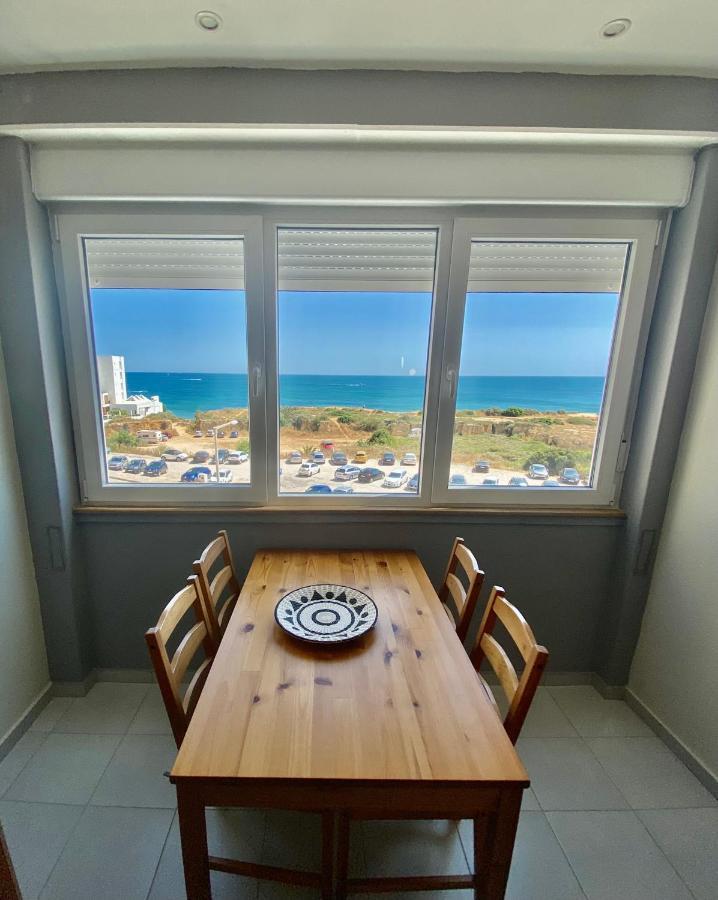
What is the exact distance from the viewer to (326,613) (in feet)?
4.18

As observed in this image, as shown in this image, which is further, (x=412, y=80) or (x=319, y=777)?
(x=412, y=80)

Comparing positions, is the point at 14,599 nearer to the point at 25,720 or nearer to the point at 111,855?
the point at 25,720

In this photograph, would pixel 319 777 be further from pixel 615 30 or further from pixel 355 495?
pixel 615 30

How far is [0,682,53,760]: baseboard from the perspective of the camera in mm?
1504

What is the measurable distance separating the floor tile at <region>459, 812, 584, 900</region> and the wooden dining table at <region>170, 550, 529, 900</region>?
0.27 metres

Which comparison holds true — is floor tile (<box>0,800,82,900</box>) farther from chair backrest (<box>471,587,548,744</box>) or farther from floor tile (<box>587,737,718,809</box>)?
floor tile (<box>587,737,718,809</box>)

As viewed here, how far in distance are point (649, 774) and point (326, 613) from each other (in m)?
1.50

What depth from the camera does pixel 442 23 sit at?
1156 mm

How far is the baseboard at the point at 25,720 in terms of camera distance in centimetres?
150

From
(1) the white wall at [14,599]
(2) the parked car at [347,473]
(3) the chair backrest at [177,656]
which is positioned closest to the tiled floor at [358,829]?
(1) the white wall at [14,599]

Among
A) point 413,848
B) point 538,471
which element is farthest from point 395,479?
point 413,848

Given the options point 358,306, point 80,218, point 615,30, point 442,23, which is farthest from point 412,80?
point 80,218

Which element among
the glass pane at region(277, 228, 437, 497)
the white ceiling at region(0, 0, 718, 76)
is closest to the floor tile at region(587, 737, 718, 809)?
the glass pane at region(277, 228, 437, 497)

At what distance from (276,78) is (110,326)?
1192mm
